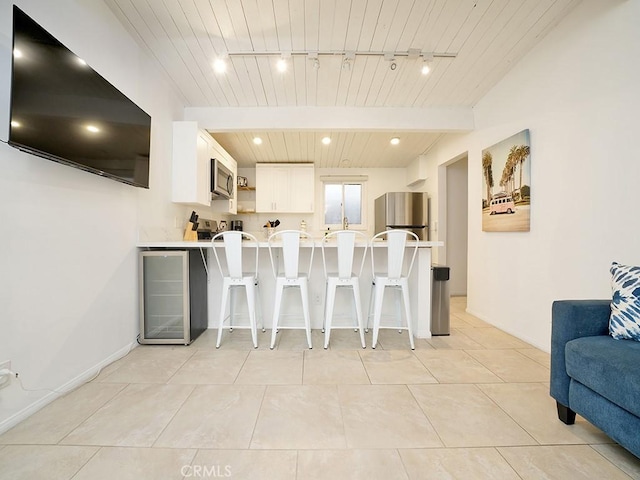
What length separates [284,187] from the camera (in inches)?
210

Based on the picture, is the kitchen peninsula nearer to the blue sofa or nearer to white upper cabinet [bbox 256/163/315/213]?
the blue sofa

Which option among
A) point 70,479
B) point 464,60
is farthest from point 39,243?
point 464,60

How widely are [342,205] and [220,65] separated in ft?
12.0

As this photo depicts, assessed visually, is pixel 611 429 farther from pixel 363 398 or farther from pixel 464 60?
pixel 464 60

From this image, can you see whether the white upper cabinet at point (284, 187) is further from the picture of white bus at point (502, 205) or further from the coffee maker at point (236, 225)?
the picture of white bus at point (502, 205)

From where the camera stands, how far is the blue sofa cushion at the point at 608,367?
1.09m

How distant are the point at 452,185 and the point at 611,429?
414 cm

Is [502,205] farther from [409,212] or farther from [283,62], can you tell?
[283,62]

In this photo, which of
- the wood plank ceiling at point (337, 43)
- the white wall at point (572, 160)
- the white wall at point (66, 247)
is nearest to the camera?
the white wall at point (66, 247)

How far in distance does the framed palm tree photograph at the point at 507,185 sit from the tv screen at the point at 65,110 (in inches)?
133

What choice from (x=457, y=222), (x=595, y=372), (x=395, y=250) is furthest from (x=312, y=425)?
(x=457, y=222)

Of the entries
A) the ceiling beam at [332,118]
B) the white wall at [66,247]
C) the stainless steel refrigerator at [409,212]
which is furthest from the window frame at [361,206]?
the white wall at [66,247]

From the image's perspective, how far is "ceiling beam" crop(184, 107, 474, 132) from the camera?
3387 millimetres

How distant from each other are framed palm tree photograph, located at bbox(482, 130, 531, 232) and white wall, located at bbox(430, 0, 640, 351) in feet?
0.25
